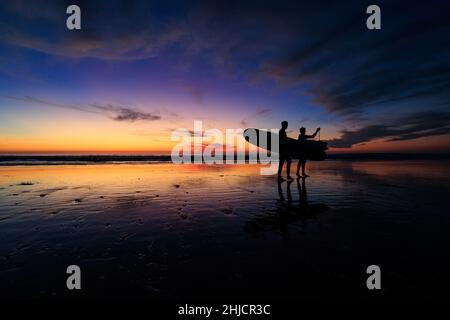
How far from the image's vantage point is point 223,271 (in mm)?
3180

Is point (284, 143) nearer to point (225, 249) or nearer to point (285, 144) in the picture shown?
point (285, 144)

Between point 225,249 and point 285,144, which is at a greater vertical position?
point 285,144

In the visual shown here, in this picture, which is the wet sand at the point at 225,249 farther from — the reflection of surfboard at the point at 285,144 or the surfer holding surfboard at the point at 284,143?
the reflection of surfboard at the point at 285,144

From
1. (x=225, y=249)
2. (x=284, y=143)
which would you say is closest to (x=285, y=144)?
(x=284, y=143)

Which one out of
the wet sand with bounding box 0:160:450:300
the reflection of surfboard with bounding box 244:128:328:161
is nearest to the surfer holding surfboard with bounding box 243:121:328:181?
the reflection of surfboard with bounding box 244:128:328:161

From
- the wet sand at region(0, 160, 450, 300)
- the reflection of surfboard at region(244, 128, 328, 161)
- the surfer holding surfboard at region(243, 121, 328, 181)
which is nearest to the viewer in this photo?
the wet sand at region(0, 160, 450, 300)

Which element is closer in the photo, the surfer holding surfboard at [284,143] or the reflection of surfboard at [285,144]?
the surfer holding surfboard at [284,143]

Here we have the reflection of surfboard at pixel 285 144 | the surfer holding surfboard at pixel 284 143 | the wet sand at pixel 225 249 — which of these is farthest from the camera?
the reflection of surfboard at pixel 285 144

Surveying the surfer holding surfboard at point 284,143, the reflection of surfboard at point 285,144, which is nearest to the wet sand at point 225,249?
the surfer holding surfboard at point 284,143

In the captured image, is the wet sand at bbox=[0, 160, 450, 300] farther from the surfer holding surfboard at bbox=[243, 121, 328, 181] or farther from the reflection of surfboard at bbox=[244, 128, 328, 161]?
the reflection of surfboard at bbox=[244, 128, 328, 161]

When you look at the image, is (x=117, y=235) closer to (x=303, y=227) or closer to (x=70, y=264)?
(x=70, y=264)

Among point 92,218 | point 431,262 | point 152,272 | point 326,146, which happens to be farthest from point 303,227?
point 326,146
